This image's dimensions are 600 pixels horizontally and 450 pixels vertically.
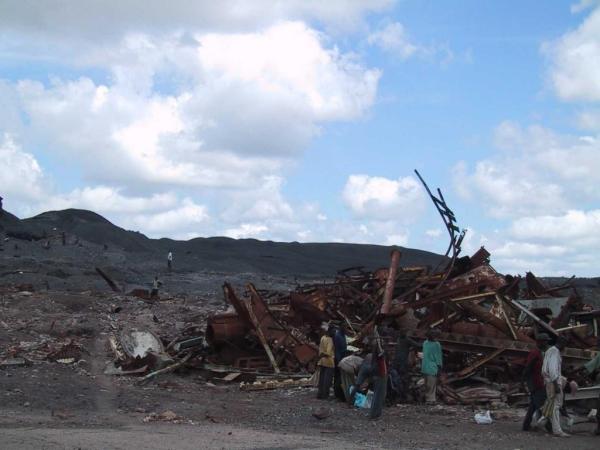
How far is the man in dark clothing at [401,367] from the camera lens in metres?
14.0

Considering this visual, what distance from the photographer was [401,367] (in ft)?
46.3

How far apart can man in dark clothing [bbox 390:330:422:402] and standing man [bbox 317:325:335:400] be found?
1.15 m

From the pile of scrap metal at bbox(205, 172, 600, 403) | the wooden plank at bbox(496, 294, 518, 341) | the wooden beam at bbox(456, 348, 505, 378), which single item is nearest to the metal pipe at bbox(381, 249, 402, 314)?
the pile of scrap metal at bbox(205, 172, 600, 403)

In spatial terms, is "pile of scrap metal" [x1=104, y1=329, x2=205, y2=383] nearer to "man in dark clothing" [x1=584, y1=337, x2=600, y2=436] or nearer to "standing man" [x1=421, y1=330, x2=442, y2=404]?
"standing man" [x1=421, y1=330, x2=442, y2=404]

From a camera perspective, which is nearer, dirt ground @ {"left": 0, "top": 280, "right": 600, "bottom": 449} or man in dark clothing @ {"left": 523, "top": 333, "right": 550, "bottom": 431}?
dirt ground @ {"left": 0, "top": 280, "right": 600, "bottom": 449}

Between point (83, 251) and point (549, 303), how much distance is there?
35.1m

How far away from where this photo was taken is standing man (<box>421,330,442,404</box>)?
1385 cm

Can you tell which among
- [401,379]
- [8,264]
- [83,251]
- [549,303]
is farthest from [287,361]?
[83,251]

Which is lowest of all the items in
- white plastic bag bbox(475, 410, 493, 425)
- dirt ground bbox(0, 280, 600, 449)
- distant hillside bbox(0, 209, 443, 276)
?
dirt ground bbox(0, 280, 600, 449)

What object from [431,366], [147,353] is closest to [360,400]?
[431,366]

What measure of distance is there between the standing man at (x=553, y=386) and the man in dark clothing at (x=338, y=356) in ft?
13.3

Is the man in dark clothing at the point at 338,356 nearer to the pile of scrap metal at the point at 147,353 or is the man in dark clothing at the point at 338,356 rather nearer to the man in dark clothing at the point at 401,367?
the man in dark clothing at the point at 401,367

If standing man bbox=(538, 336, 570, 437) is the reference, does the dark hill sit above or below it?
above

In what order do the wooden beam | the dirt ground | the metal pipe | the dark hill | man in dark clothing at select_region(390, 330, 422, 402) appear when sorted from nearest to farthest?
the dirt ground, man in dark clothing at select_region(390, 330, 422, 402), the wooden beam, the metal pipe, the dark hill
